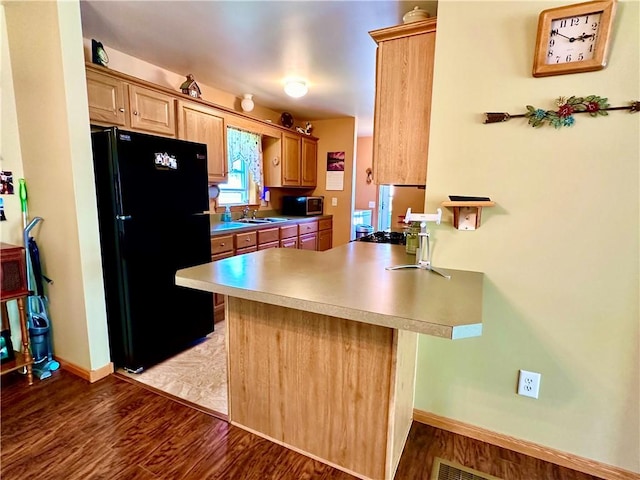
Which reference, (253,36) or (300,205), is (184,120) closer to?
(253,36)

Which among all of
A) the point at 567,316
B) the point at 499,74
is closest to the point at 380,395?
the point at 567,316

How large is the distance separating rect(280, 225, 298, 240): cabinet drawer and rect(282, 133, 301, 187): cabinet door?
2.33ft

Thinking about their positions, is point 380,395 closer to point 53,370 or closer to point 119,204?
point 119,204

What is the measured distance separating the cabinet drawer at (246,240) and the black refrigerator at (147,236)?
773 millimetres

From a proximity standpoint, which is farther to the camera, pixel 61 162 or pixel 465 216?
pixel 61 162

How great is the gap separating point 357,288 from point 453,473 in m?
1.00

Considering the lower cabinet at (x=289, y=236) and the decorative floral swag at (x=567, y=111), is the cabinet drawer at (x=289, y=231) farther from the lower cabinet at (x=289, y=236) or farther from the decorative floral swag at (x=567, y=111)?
the decorative floral swag at (x=567, y=111)

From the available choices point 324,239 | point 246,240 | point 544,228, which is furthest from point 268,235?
point 544,228

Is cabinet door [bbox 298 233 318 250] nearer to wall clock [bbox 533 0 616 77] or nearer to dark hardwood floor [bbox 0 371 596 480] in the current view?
dark hardwood floor [bbox 0 371 596 480]

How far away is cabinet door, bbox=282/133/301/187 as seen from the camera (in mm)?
4605

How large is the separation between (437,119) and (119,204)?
6.24ft

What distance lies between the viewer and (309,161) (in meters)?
5.18

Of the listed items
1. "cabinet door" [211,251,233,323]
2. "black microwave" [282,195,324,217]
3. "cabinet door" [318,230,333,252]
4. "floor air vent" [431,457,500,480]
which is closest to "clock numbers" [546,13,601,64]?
"floor air vent" [431,457,500,480]

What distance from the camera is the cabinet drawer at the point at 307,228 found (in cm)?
453
